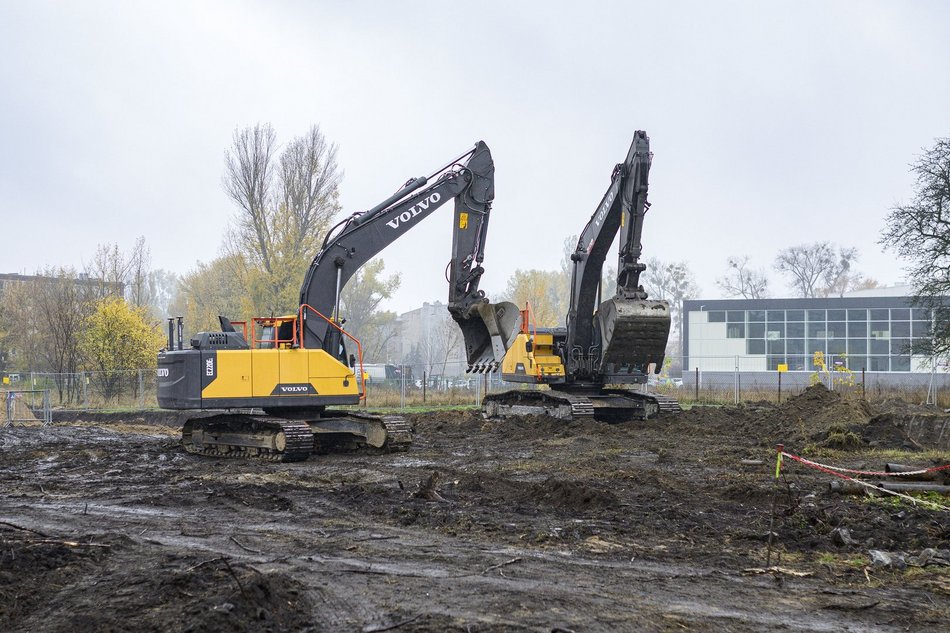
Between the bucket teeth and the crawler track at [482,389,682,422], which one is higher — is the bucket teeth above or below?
above

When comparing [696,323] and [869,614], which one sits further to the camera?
[696,323]

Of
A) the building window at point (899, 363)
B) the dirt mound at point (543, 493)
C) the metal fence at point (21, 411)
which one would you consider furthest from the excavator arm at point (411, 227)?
the building window at point (899, 363)

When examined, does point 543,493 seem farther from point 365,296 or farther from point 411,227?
point 365,296

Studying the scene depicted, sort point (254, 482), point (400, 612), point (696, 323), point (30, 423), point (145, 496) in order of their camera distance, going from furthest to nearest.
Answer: point (696, 323)
point (30, 423)
point (254, 482)
point (145, 496)
point (400, 612)

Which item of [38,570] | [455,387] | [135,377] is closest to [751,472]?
[38,570]

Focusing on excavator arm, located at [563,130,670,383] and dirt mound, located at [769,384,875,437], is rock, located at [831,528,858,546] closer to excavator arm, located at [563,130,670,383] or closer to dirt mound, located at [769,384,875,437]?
dirt mound, located at [769,384,875,437]

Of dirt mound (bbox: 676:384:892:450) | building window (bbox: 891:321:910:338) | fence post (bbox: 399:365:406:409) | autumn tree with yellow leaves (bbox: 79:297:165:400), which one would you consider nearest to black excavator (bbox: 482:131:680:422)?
dirt mound (bbox: 676:384:892:450)

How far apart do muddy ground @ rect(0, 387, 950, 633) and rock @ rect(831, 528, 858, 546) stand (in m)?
0.02

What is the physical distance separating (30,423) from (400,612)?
87.9 feet

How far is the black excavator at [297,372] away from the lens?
15164 mm

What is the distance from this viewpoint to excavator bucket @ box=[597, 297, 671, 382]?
65.7ft

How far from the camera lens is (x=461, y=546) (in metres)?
8.20

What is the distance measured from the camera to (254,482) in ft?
41.8

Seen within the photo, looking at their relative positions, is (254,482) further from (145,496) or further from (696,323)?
(696,323)
